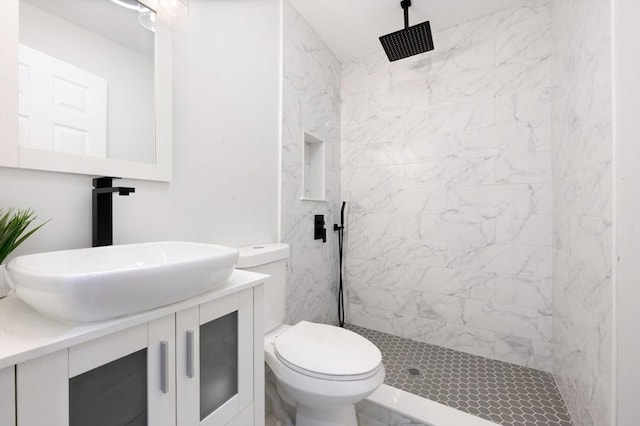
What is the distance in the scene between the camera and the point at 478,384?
64.9 inches

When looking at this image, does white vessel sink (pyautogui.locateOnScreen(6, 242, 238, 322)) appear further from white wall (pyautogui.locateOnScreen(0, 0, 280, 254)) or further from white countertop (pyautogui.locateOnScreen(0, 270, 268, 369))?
white wall (pyautogui.locateOnScreen(0, 0, 280, 254))

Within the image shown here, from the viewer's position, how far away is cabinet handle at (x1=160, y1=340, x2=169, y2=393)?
2.19 ft

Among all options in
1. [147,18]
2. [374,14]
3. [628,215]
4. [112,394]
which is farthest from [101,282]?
[374,14]

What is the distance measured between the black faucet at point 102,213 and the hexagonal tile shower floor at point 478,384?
163cm

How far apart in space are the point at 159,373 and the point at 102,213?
1.83ft

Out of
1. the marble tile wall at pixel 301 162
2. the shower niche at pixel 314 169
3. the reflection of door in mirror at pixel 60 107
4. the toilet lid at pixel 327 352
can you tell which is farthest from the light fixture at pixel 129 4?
the toilet lid at pixel 327 352

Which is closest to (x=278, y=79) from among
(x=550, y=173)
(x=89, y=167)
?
(x=89, y=167)

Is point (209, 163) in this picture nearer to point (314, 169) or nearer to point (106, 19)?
point (106, 19)

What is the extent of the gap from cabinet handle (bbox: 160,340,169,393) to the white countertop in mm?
79

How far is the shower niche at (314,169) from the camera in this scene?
226 centimetres

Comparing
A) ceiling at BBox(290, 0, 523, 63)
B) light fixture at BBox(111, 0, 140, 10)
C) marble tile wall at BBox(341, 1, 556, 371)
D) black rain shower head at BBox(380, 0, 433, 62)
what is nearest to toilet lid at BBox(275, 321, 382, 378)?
marble tile wall at BBox(341, 1, 556, 371)

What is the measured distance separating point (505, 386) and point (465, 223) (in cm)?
102

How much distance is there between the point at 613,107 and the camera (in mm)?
983

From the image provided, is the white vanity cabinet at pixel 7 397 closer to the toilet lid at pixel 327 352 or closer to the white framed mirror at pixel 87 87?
the white framed mirror at pixel 87 87
